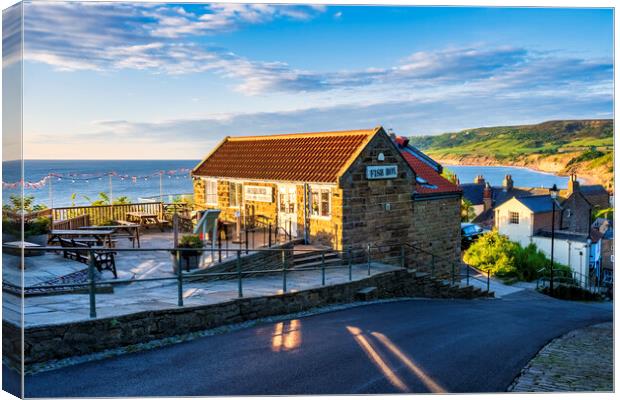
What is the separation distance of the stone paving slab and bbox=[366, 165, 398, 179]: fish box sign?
261 inches

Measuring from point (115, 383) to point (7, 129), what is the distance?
3.03 m

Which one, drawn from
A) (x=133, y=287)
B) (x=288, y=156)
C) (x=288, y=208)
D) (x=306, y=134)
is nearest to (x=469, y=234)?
(x=306, y=134)

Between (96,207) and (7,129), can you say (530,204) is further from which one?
(7,129)

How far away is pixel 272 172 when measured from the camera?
17.4 meters

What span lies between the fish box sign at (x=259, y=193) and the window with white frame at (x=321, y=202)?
5.07 ft

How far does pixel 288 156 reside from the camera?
57.7ft

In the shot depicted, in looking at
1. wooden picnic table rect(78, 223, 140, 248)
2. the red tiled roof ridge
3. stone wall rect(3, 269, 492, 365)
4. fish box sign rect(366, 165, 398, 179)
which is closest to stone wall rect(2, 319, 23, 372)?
stone wall rect(3, 269, 492, 365)

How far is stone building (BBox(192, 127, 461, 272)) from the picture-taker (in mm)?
15609

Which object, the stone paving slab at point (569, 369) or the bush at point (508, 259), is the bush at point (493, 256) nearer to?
the bush at point (508, 259)

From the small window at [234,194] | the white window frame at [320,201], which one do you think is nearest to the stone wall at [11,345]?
the white window frame at [320,201]

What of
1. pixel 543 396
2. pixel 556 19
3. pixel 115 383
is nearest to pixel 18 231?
pixel 115 383

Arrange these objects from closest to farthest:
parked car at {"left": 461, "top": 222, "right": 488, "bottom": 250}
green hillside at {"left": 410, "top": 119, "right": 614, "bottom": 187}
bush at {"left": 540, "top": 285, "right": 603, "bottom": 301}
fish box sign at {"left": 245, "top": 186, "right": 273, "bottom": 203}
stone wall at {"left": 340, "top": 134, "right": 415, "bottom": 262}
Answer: green hillside at {"left": 410, "top": 119, "right": 614, "bottom": 187} → stone wall at {"left": 340, "top": 134, "right": 415, "bottom": 262} → fish box sign at {"left": 245, "top": 186, "right": 273, "bottom": 203} → bush at {"left": 540, "top": 285, "right": 603, "bottom": 301} → parked car at {"left": 461, "top": 222, "right": 488, "bottom": 250}

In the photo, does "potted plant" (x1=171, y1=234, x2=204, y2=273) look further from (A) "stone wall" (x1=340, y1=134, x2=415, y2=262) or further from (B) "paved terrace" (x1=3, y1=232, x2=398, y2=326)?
(A) "stone wall" (x1=340, y1=134, x2=415, y2=262)

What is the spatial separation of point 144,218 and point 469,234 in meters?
24.6
